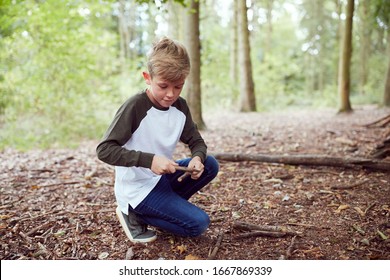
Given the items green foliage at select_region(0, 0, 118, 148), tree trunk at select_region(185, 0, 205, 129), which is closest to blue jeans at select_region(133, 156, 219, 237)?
tree trunk at select_region(185, 0, 205, 129)

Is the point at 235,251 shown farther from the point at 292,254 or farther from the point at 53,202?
the point at 53,202

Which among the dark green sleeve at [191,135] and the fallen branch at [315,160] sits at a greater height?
the dark green sleeve at [191,135]

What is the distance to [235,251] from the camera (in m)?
2.28

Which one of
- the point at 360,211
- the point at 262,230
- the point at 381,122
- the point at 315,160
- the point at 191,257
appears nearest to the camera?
the point at 191,257

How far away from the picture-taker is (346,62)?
30.2 feet

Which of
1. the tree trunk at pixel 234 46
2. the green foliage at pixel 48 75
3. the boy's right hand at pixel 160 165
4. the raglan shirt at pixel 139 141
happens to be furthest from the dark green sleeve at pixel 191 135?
the tree trunk at pixel 234 46

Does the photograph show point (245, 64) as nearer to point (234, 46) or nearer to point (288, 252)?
point (234, 46)

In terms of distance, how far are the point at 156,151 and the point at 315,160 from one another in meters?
2.38

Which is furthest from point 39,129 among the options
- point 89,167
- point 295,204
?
point 295,204

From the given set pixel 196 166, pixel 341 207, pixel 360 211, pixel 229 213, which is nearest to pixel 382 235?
pixel 360 211

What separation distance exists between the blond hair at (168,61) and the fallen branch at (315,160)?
2.37 metres

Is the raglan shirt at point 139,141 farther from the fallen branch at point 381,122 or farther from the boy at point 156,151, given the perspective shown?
the fallen branch at point 381,122

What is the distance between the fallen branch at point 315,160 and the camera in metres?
3.73

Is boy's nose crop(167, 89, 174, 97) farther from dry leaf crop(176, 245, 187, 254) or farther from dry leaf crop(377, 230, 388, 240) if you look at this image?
dry leaf crop(377, 230, 388, 240)
